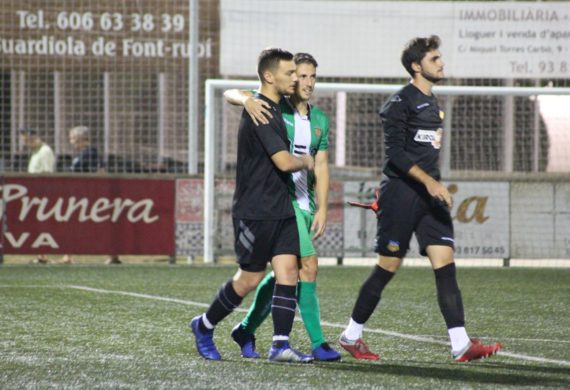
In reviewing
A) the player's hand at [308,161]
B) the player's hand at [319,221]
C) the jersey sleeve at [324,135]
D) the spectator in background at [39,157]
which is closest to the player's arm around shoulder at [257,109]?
the player's hand at [308,161]

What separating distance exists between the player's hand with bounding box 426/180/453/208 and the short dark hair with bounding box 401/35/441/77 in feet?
2.14

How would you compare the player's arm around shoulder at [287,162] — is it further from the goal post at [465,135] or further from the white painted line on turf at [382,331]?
the goal post at [465,135]

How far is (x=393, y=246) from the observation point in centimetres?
688

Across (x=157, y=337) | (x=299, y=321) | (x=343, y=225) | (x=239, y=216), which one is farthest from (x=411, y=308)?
(x=343, y=225)

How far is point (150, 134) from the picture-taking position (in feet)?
67.6

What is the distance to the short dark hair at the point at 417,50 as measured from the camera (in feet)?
22.5

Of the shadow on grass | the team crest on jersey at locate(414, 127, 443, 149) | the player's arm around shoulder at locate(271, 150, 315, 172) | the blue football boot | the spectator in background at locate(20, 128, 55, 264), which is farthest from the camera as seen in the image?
the spectator in background at locate(20, 128, 55, 264)

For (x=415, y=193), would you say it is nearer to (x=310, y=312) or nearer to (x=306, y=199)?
(x=306, y=199)

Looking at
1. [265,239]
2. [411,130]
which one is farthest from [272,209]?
[411,130]

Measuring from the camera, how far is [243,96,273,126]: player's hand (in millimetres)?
6398

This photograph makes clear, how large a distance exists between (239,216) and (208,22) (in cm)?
1077

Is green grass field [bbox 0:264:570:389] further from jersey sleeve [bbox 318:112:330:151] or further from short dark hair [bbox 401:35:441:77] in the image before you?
short dark hair [bbox 401:35:441:77]

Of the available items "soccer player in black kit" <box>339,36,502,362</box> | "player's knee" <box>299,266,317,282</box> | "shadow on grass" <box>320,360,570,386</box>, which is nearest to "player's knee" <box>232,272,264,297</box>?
"player's knee" <box>299,266,317,282</box>

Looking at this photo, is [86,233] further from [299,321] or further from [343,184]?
[299,321]
